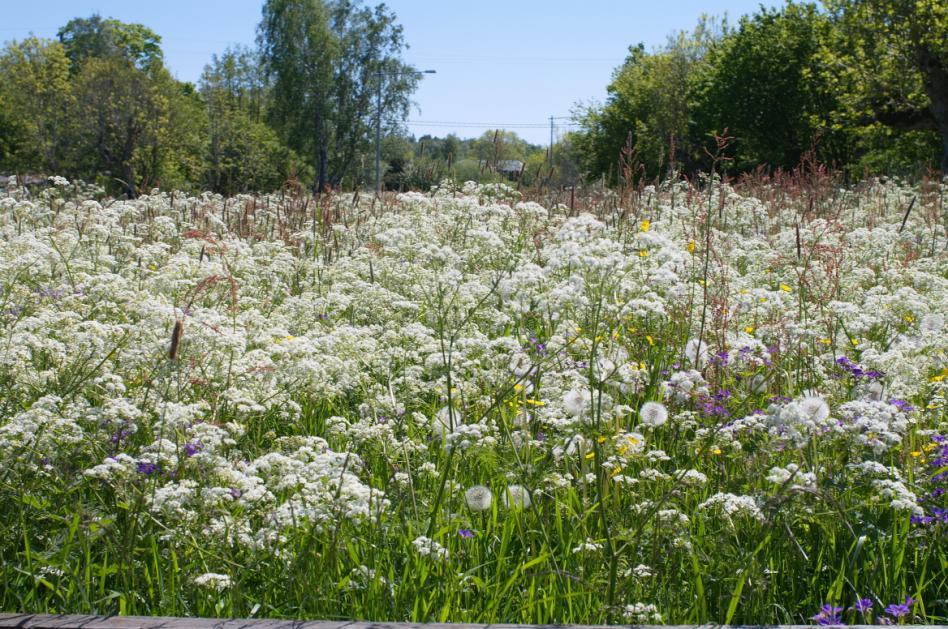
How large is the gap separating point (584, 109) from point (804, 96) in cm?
2117

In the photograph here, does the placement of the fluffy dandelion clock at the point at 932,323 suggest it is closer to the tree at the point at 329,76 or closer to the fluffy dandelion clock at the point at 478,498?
the fluffy dandelion clock at the point at 478,498

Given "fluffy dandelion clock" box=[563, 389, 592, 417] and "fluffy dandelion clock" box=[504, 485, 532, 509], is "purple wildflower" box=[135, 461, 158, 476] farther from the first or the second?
"fluffy dandelion clock" box=[563, 389, 592, 417]

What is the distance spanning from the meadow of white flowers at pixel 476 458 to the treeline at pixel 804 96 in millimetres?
8759

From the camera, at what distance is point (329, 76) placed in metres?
65.6

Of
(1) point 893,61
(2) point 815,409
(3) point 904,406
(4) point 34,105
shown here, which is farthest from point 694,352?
(4) point 34,105

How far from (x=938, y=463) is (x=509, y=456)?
1.80 metres

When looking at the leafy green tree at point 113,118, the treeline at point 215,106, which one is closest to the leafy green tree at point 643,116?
the treeline at point 215,106

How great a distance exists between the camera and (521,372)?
429 cm

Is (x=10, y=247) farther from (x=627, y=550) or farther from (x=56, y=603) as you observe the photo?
(x=627, y=550)

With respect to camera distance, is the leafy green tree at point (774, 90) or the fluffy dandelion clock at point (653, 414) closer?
the fluffy dandelion clock at point (653, 414)

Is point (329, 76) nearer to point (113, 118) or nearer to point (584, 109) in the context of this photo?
point (584, 109)

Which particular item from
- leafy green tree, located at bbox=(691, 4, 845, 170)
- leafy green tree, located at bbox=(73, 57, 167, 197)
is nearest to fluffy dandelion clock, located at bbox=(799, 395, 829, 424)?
leafy green tree, located at bbox=(691, 4, 845, 170)

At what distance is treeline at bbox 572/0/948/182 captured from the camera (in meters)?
23.6

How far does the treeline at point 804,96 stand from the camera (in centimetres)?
2356
